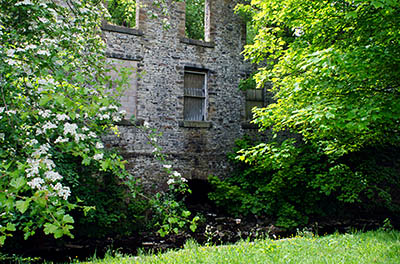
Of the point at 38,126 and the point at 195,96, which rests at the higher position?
the point at 195,96

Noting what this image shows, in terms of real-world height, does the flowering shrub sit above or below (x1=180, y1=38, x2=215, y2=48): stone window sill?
below

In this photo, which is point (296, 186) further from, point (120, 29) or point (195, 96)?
point (120, 29)

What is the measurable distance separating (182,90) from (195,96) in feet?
1.81

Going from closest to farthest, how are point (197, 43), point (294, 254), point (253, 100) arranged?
point (294, 254), point (197, 43), point (253, 100)

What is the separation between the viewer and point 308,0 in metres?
6.14

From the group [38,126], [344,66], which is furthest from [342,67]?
[38,126]

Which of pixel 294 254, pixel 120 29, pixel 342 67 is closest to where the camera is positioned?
pixel 342 67

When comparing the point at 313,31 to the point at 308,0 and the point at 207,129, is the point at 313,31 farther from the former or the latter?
the point at 207,129

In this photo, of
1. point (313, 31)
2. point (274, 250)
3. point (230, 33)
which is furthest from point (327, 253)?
point (230, 33)

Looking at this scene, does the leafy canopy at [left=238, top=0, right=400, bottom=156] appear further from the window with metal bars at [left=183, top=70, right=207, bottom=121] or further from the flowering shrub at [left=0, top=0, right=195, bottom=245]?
the window with metal bars at [left=183, top=70, right=207, bottom=121]

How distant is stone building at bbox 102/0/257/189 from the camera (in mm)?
9320

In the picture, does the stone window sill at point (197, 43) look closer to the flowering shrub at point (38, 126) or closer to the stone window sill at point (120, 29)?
the stone window sill at point (120, 29)

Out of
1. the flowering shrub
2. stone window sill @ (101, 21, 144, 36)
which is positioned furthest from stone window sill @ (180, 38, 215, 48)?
the flowering shrub

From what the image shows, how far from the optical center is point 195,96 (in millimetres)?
10438
